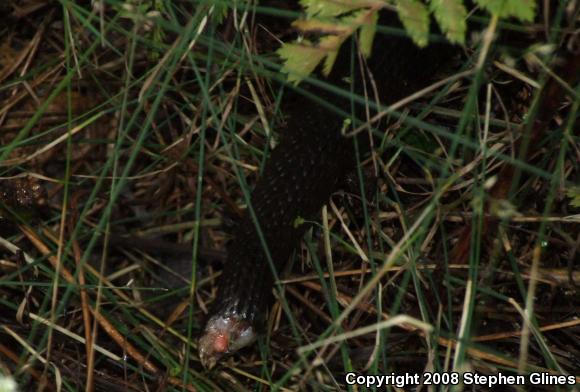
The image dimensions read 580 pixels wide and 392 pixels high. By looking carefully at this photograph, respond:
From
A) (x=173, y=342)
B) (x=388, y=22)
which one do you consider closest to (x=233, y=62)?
(x=388, y=22)

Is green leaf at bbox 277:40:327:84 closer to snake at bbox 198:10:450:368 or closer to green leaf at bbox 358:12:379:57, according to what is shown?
green leaf at bbox 358:12:379:57

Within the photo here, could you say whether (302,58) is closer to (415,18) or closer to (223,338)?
(415,18)

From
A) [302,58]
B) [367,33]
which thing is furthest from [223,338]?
→ [367,33]

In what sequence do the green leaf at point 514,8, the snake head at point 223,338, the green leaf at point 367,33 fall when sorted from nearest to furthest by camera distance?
1. the green leaf at point 514,8
2. the green leaf at point 367,33
3. the snake head at point 223,338

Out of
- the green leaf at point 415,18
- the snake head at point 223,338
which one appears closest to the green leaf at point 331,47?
the green leaf at point 415,18

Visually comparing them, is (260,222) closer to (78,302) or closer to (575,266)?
(78,302)

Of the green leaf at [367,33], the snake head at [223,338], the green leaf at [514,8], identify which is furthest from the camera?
the snake head at [223,338]

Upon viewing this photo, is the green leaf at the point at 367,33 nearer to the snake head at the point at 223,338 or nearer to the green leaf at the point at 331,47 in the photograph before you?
the green leaf at the point at 331,47
